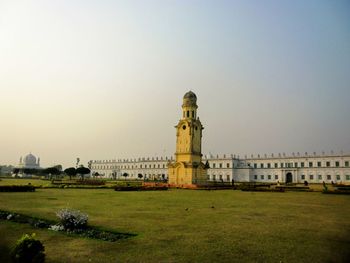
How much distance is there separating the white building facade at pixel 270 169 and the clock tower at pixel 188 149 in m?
30.0

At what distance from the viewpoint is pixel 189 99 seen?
58969 millimetres

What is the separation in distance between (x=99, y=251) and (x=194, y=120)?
49.1 meters

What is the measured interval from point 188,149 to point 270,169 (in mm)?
52366

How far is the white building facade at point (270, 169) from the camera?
3408 inches

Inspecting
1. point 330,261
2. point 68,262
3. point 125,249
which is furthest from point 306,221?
point 68,262

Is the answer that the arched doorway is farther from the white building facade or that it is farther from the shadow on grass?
the shadow on grass

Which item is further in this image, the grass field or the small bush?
the grass field

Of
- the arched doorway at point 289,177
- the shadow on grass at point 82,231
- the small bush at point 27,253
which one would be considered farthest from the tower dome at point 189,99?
the small bush at point 27,253

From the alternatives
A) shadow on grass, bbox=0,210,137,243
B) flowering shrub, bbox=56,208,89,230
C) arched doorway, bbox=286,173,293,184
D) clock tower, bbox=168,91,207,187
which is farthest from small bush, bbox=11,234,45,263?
arched doorway, bbox=286,173,293,184

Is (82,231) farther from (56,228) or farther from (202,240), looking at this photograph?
(202,240)

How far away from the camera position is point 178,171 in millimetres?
56812

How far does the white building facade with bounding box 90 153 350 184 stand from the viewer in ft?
284

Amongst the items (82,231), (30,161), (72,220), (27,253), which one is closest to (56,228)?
(72,220)

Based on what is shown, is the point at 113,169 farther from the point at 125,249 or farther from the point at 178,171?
the point at 125,249
